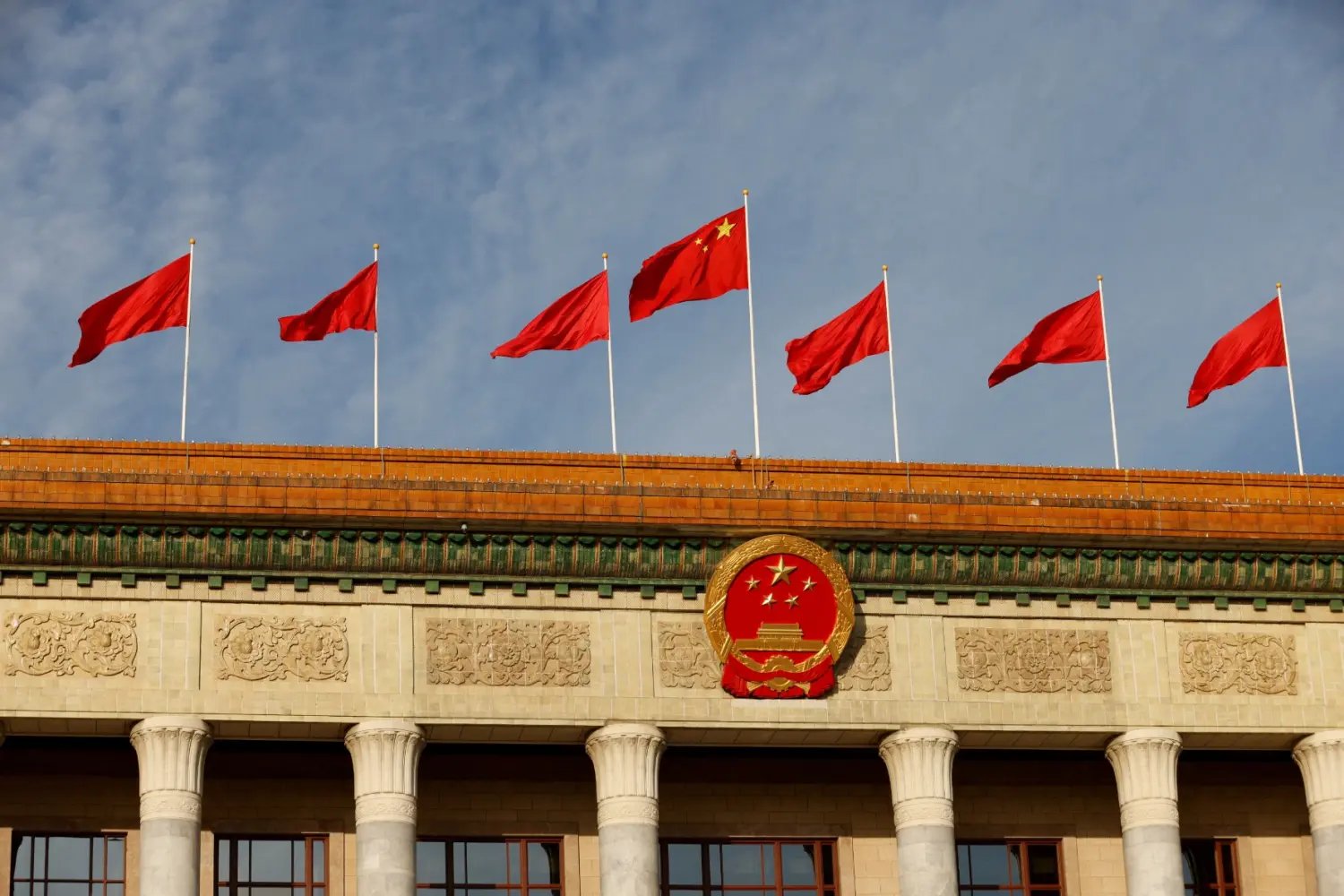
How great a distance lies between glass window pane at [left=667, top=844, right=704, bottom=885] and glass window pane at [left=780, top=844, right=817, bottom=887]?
1331mm

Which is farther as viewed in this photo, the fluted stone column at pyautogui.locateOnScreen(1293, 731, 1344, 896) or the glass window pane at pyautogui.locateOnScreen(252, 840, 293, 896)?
the fluted stone column at pyautogui.locateOnScreen(1293, 731, 1344, 896)

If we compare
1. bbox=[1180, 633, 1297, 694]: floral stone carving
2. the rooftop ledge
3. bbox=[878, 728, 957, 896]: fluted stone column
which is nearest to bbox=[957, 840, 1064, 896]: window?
bbox=[878, 728, 957, 896]: fluted stone column

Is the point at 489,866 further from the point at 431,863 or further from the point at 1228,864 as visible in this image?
the point at 1228,864

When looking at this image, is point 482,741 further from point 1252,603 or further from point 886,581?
point 1252,603

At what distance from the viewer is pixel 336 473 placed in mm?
38656

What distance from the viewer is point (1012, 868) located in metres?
39.9

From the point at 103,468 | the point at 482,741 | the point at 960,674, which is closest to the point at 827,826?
the point at 960,674

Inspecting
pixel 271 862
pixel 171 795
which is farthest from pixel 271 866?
pixel 171 795

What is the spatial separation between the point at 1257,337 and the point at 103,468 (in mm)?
19329

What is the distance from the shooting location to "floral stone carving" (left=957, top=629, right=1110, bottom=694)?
3759cm

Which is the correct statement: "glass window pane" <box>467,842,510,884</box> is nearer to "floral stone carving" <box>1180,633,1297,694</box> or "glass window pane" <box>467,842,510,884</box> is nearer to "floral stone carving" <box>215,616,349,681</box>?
"floral stone carving" <box>215,616,349,681</box>

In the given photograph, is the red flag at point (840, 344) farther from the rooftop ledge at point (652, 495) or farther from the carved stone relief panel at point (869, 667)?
the carved stone relief panel at point (869, 667)

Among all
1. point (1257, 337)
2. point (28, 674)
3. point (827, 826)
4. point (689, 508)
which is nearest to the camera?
point (28, 674)

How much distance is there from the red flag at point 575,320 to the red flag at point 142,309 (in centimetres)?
545
